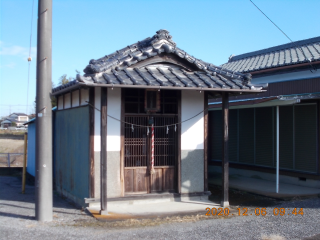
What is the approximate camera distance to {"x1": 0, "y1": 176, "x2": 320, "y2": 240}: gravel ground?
21.2ft

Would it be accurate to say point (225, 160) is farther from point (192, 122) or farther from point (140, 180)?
point (140, 180)

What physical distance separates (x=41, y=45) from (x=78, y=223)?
3779 millimetres

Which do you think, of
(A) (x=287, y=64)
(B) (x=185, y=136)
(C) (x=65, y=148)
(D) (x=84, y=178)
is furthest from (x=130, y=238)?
(A) (x=287, y=64)

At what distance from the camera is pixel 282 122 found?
12.5m

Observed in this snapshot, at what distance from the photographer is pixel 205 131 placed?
30.7 ft

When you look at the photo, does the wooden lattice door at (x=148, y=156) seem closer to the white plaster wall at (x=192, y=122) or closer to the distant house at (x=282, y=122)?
the white plaster wall at (x=192, y=122)

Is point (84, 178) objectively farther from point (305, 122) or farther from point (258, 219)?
point (305, 122)

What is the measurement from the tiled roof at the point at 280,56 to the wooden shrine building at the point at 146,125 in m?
4.55

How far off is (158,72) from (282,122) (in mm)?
5980

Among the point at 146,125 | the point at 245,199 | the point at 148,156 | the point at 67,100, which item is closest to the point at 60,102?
the point at 67,100

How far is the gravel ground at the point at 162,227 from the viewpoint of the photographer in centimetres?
645

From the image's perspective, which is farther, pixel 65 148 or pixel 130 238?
pixel 65 148

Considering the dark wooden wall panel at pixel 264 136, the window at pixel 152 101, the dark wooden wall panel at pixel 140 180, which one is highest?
the window at pixel 152 101

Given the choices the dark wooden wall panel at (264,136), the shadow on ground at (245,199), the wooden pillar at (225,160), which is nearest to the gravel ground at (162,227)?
the wooden pillar at (225,160)
